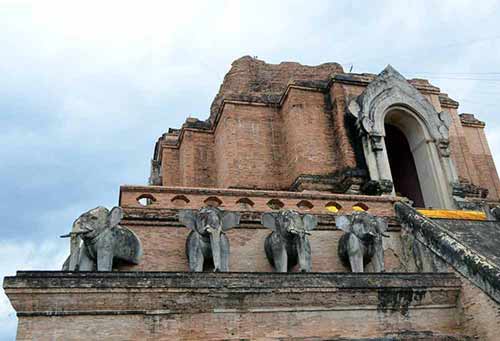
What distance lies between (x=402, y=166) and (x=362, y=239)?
34.3ft

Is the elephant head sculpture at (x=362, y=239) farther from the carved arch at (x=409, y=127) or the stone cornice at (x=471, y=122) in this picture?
the stone cornice at (x=471, y=122)

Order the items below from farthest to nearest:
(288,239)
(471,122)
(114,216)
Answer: (471,122) → (288,239) → (114,216)

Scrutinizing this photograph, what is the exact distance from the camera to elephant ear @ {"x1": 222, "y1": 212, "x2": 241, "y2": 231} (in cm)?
1118

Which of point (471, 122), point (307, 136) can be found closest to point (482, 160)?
point (471, 122)

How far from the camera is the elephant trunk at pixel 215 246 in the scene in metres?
10.6

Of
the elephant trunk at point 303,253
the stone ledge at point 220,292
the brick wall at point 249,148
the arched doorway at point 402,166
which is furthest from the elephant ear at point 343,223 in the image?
the arched doorway at point 402,166

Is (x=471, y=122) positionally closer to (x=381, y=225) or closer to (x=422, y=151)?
(x=422, y=151)

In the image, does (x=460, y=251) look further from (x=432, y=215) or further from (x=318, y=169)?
(x=318, y=169)

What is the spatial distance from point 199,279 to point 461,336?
4.64m

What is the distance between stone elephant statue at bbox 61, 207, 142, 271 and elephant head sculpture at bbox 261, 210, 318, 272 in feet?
9.36

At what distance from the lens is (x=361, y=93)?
18203 mm

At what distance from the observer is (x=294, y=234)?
440 inches

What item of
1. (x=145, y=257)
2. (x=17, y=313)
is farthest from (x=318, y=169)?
(x=17, y=313)

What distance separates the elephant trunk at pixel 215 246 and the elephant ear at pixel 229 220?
300mm
